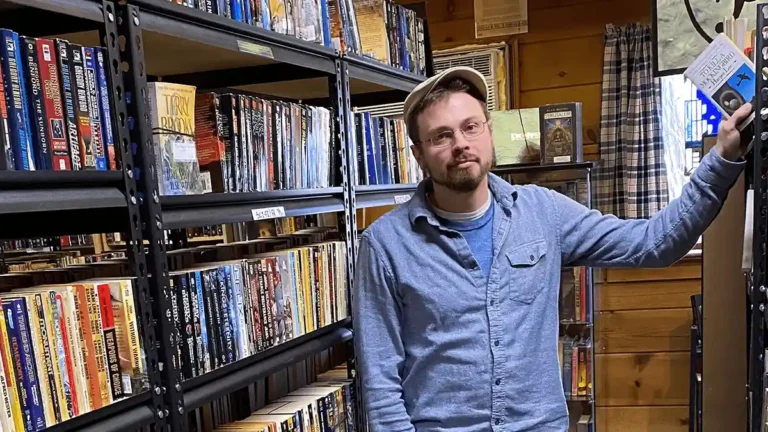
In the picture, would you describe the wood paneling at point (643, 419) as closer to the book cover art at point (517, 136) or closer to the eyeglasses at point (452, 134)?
the book cover art at point (517, 136)

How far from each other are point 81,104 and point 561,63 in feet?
8.83

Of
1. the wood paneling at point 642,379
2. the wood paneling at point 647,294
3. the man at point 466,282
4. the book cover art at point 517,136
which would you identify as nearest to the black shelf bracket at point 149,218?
the man at point 466,282

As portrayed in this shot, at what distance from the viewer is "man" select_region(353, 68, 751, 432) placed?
138 cm

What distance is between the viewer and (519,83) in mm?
3273

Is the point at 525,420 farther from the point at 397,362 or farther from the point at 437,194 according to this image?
the point at 437,194

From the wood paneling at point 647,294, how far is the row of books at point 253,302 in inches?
70.8

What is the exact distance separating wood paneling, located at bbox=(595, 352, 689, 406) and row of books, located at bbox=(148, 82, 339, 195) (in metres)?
2.14

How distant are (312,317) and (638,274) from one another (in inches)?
81.5

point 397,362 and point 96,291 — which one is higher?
point 96,291

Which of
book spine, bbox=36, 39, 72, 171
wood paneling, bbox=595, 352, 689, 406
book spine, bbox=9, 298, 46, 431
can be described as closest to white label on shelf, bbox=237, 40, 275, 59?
book spine, bbox=36, 39, 72, 171

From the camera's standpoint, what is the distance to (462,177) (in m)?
1.38

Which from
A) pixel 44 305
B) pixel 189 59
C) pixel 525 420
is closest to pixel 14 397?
pixel 44 305

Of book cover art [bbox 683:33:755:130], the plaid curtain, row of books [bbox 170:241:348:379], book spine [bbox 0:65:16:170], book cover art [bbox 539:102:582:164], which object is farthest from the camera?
the plaid curtain

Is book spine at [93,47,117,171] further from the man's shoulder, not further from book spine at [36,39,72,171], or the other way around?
the man's shoulder
